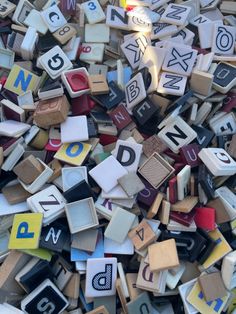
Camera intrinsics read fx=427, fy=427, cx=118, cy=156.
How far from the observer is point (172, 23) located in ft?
7.24

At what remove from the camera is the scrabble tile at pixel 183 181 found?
67.9 inches

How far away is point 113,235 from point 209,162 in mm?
498

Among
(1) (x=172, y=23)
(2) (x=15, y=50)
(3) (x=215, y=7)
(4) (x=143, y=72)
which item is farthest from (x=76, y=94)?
(3) (x=215, y=7)

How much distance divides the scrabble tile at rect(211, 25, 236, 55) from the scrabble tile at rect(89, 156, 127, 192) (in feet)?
2.74

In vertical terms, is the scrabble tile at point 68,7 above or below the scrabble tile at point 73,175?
above

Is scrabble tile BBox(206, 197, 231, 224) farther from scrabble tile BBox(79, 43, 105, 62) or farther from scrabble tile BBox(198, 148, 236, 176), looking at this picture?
scrabble tile BBox(79, 43, 105, 62)

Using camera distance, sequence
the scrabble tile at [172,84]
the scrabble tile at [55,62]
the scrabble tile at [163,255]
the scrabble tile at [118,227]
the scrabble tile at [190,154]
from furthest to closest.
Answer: the scrabble tile at [55,62]
the scrabble tile at [172,84]
the scrabble tile at [190,154]
the scrabble tile at [118,227]
the scrabble tile at [163,255]

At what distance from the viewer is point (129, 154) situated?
72.7 inches

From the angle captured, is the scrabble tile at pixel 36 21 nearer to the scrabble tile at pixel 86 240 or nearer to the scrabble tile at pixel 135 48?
the scrabble tile at pixel 135 48

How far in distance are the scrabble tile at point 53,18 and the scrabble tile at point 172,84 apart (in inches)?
25.6

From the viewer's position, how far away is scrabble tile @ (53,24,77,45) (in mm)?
2200

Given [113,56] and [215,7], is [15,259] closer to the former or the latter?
[113,56]

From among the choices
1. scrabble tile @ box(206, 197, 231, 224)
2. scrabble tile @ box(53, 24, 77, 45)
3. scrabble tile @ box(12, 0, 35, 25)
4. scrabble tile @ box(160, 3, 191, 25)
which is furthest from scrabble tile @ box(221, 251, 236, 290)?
scrabble tile @ box(12, 0, 35, 25)

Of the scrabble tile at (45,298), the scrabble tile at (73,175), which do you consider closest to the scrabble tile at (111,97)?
the scrabble tile at (73,175)
